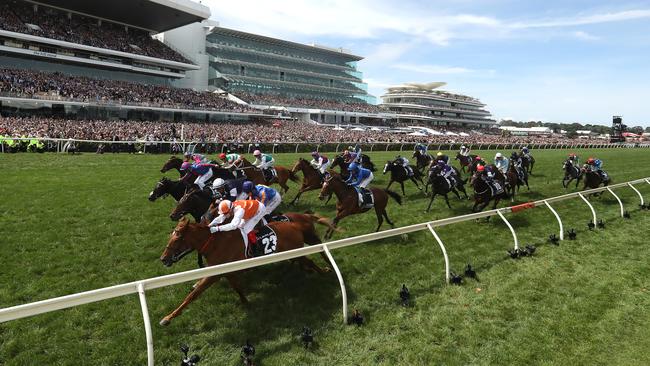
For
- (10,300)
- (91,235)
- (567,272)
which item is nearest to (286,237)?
(10,300)

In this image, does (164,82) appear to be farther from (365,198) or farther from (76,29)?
(365,198)

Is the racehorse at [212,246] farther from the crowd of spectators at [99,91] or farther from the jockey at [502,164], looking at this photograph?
the crowd of spectators at [99,91]

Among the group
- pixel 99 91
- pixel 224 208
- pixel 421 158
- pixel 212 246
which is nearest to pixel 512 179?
pixel 421 158

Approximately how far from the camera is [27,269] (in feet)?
21.6

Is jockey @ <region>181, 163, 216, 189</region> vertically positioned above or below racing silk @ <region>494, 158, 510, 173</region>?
below

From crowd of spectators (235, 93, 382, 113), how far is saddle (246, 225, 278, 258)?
55.9 metres

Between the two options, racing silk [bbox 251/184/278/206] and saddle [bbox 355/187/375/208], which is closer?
racing silk [bbox 251/184/278/206]

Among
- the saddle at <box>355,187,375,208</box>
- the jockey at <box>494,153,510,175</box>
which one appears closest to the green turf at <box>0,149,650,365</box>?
the saddle at <box>355,187,375,208</box>

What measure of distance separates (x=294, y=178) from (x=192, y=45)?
5804 cm

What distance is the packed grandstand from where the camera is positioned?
3278cm

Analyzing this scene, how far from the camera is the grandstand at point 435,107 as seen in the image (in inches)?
4013

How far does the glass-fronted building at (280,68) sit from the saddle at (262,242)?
5874 cm

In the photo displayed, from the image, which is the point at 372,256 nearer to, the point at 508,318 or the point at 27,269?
the point at 508,318

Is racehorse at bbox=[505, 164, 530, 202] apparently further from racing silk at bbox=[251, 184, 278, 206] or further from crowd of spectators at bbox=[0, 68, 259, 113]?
crowd of spectators at bbox=[0, 68, 259, 113]
